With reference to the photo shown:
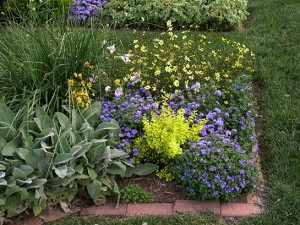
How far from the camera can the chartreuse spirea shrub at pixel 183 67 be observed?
4305 mm

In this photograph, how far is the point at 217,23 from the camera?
6.03 metres

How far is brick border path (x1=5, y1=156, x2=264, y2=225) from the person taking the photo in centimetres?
335

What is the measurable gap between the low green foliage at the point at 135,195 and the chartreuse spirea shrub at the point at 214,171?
0.26 metres

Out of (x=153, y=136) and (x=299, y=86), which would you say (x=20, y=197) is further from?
(x=299, y=86)

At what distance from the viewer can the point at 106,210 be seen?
3422 millimetres

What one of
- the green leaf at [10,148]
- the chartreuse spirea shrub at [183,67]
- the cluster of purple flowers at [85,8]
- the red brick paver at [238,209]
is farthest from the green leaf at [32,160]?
the cluster of purple flowers at [85,8]

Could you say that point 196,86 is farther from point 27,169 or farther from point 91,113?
point 27,169

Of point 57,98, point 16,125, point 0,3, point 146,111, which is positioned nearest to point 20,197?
point 16,125

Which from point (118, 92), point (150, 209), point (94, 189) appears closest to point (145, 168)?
point (150, 209)

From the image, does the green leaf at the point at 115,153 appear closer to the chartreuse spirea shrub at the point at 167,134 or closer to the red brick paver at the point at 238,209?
the chartreuse spirea shrub at the point at 167,134

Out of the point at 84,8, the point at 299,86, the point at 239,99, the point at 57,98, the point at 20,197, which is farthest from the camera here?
the point at 84,8

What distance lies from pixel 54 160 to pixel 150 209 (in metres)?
0.77

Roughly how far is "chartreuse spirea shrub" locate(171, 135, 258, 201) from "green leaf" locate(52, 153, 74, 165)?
801 mm

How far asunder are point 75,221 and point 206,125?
129 centimetres
